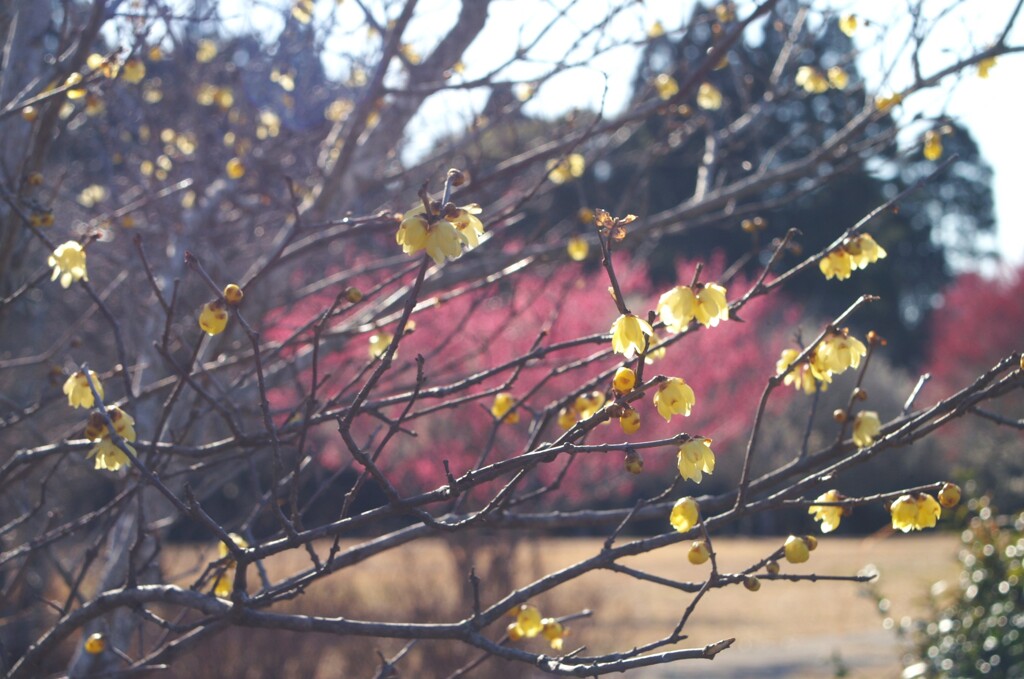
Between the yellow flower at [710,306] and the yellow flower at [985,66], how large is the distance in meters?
2.61

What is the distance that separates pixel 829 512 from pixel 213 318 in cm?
138

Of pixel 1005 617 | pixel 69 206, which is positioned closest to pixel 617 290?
pixel 1005 617

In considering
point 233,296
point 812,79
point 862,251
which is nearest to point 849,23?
point 812,79

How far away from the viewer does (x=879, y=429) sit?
239 cm

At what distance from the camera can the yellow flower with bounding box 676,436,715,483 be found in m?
1.83

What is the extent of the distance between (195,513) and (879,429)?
1.56 metres

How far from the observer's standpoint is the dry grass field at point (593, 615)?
7.04 metres

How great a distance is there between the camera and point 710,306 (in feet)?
6.34

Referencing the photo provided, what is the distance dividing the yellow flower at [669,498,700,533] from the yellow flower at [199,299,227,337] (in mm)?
1007

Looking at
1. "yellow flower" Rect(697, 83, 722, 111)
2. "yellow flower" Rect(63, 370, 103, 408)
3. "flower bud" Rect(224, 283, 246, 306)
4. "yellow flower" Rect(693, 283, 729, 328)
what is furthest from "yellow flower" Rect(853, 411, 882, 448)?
"yellow flower" Rect(697, 83, 722, 111)

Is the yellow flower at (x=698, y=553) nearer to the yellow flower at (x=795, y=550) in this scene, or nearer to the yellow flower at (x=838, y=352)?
the yellow flower at (x=795, y=550)

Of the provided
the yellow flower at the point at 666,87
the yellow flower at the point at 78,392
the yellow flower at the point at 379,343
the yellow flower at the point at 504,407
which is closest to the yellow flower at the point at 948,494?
the yellow flower at the point at 504,407

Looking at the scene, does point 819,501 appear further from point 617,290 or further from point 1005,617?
point 1005,617

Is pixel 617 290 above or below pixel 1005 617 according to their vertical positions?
above
